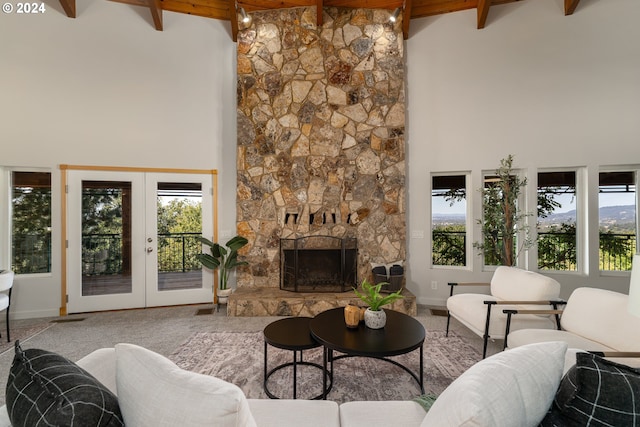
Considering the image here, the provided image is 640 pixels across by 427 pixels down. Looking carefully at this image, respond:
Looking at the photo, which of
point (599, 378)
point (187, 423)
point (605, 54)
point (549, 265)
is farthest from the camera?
point (549, 265)

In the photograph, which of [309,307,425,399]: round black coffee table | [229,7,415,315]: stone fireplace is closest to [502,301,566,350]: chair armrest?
[309,307,425,399]: round black coffee table

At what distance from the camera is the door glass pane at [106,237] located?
4.13m

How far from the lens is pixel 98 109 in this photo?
4.13 m

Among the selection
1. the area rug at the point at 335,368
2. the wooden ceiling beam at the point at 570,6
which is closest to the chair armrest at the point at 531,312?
the area rug at the point at 335,368

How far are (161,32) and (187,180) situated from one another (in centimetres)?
239

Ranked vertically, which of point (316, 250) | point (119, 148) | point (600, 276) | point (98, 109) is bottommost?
point (600, 276)

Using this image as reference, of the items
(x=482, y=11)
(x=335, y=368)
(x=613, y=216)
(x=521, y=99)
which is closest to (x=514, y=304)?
(x=335, y=368)

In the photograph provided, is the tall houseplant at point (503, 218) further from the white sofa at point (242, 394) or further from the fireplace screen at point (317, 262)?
the white sofa at point (242, 394)

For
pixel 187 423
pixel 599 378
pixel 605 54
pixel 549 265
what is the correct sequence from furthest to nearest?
pixel 549 265, pixel 605 54, pixel 599 378, pixel 187 423

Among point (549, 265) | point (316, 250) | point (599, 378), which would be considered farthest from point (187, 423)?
point (549, 265)

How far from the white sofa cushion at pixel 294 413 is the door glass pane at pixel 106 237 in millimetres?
3936

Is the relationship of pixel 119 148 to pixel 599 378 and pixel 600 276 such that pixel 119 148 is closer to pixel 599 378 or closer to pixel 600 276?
pixel 599 378

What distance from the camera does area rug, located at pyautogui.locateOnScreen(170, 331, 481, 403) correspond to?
7.28ft

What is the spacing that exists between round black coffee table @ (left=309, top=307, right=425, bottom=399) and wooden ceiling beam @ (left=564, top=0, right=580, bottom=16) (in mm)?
5130
